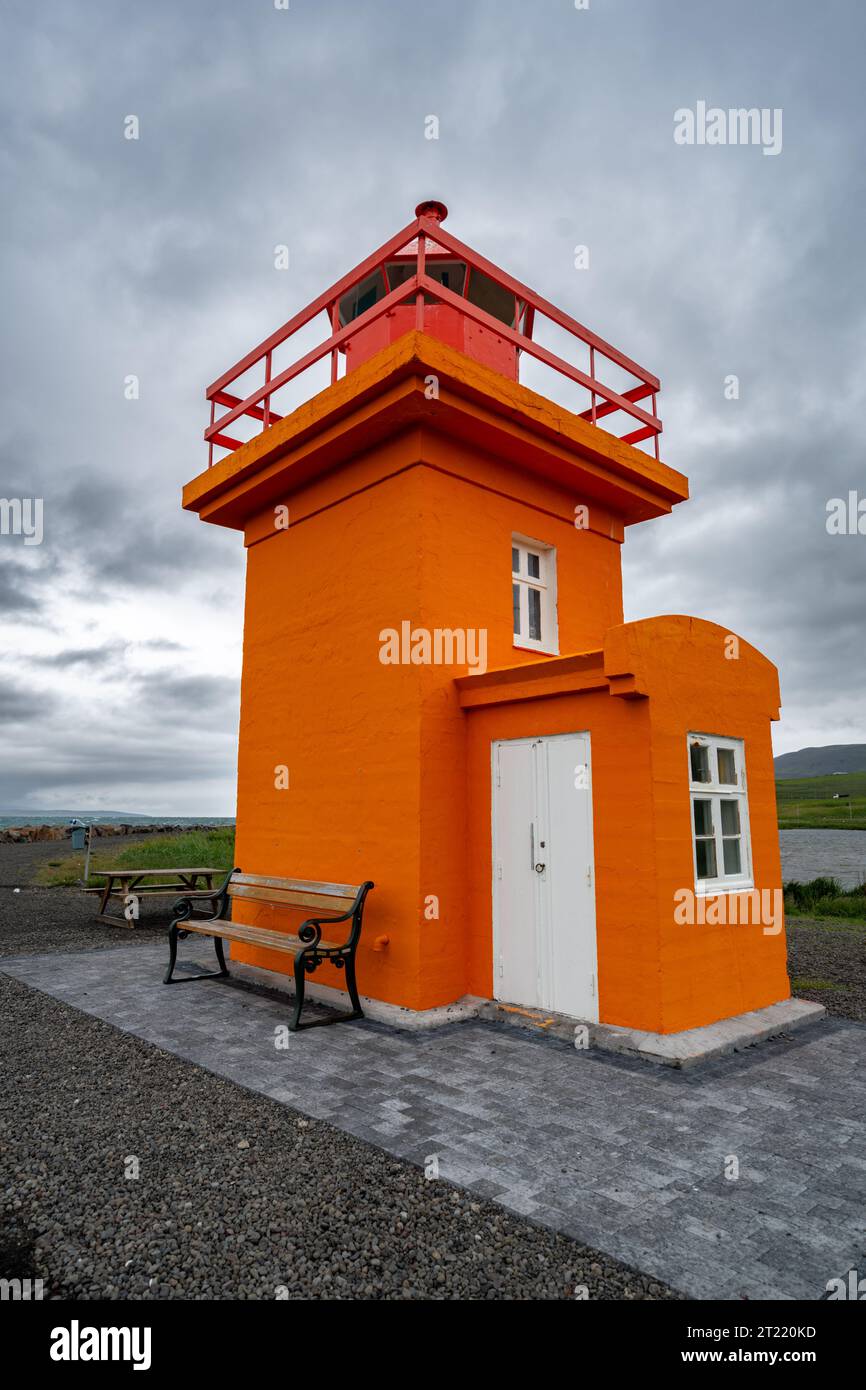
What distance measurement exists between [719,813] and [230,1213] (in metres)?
4.96

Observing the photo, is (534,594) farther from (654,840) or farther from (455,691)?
(654,840)

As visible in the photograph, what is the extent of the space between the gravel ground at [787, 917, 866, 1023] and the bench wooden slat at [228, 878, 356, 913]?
4749 millimetres

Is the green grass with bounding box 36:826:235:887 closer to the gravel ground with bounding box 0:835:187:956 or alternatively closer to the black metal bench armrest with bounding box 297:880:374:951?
the gravel ground with bounding box 0:835:187:956

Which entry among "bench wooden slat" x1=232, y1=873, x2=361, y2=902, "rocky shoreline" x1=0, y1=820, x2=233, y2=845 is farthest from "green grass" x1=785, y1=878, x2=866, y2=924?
"rocky shoreline" x1=0, y1=820, x2=233, y2=845

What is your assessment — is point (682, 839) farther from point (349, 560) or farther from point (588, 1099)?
point (349, 560)

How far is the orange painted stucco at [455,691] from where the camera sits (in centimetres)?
593

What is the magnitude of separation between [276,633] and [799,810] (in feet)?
249

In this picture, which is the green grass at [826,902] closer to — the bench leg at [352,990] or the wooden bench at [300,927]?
the bench leg at [352,990]

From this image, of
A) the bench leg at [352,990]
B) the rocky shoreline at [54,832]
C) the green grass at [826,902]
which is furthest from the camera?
the rocky shoreline at [54,832]

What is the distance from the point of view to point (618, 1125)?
431cm

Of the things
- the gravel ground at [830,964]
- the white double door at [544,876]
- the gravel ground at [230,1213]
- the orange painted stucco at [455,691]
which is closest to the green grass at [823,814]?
the gravel ground at [830,964]

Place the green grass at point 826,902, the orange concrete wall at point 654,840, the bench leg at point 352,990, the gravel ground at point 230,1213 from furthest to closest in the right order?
the green grass at point 826,902 → the bench leg at point 352,990 → the orange concrete wall at point 654,840 → the gravel ground at point 230,1213

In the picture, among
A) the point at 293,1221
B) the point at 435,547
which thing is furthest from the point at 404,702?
the point at 293,1221

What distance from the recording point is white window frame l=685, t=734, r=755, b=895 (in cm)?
625
